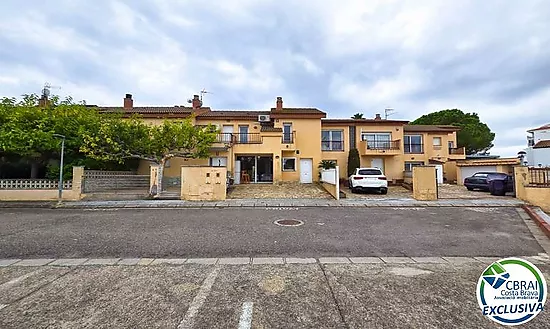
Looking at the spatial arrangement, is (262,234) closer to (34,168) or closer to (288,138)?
(288,138)

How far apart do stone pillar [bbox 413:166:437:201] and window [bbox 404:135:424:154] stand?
1276 centimetres

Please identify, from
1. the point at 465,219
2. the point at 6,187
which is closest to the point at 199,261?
the point at 465,219

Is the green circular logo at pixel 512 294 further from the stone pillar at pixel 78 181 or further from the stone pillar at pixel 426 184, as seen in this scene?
the stone pillar at pixel 78 181

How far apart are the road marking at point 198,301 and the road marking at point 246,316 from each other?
53 centimetres

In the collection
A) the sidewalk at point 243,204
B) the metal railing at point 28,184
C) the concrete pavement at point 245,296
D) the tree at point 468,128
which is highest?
the tree at point 468,128

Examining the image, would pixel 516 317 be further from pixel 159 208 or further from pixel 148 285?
pixel 159 208

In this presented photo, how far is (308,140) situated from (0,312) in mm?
20983

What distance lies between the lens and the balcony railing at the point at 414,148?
1031 inches

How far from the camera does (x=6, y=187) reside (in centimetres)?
1382

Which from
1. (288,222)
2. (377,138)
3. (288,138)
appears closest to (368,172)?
(288,138)

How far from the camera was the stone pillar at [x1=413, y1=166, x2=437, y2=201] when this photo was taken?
14305 mm

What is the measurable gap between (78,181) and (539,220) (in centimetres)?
1944

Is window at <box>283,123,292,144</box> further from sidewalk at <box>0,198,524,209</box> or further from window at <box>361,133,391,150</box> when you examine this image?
sidewalk at <box>0,198,524,209</box>

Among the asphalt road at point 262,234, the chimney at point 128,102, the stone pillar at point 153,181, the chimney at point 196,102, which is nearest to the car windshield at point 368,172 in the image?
the asphalt road at point 262,234
